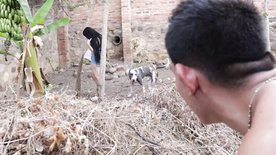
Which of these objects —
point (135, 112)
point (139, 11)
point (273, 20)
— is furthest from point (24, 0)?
point (273, 20)

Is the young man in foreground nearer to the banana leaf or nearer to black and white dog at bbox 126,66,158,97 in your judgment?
the banana leaf

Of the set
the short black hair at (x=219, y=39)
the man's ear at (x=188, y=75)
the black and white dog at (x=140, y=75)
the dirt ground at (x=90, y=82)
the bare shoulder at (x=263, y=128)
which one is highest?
the short black hair at (x=219, y=39)

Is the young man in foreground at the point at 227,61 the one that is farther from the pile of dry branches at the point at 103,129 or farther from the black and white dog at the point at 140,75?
the black and white dog at the point at 140,75

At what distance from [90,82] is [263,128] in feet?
24.6

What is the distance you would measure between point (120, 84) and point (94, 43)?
5.57 feet

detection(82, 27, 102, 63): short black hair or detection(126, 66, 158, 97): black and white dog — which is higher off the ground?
detection(82, 27, 102, 63): short black hair

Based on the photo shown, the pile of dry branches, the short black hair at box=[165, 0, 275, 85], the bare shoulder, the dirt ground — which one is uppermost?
the short black hair at box=[165, 0, 275, 85]

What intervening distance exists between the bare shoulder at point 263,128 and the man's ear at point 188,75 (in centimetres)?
21

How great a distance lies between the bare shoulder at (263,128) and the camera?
78 centimetres

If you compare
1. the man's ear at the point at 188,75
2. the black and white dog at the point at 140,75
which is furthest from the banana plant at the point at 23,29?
the black and white dog at the point at 140,75

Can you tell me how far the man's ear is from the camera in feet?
3.13

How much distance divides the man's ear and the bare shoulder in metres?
0.21

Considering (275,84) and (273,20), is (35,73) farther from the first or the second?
(273,20)

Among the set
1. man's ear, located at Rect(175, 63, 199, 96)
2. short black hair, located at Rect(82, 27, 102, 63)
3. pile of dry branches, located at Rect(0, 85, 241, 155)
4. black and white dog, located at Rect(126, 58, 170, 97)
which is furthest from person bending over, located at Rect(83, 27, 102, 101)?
man's ear, located at Rect(175, 63, 199, 96)
